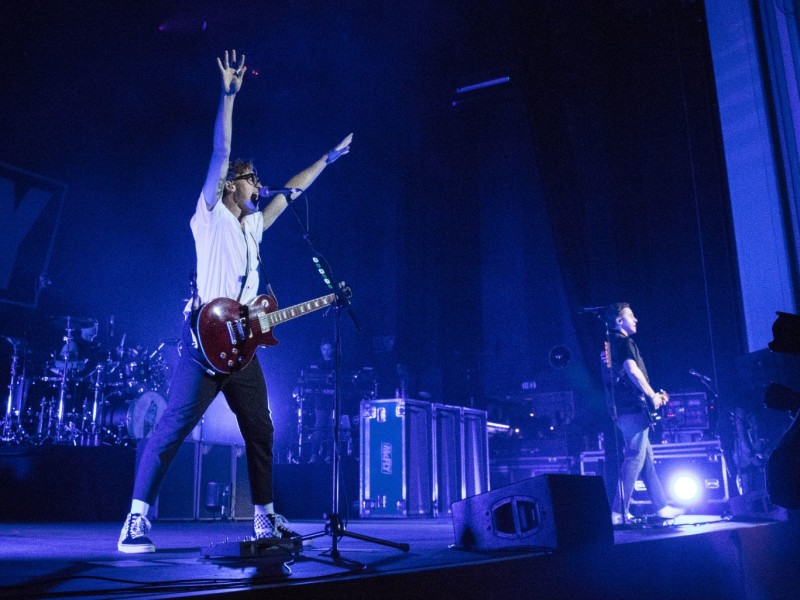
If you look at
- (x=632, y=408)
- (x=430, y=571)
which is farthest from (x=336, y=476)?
(x=632, y=408)

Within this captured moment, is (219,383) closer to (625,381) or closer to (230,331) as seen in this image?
(230,331)

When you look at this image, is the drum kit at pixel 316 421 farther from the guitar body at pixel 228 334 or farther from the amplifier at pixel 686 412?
the guitar body at pixel 228 334

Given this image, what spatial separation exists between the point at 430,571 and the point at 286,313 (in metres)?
1.69

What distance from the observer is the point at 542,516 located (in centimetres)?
282

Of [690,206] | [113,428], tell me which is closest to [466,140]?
[690,206]

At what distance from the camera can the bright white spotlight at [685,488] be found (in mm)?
8414

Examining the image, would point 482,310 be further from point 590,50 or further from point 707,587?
point 707,587

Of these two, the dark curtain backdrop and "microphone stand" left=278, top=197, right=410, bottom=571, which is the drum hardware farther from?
"microphone stand" left=278, top=197, right=410, bottom=571

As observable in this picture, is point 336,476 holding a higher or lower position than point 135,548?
higher

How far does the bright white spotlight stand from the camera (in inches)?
331

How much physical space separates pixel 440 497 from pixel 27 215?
20.3ft

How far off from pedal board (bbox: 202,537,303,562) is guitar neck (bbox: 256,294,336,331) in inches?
41.8

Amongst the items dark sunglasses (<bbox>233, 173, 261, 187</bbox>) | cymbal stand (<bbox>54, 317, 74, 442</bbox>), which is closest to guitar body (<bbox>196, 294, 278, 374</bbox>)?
dark sunglasses (<bbox>233, 173, 261, 187</bbox>)

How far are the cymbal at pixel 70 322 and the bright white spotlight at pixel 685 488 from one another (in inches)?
289
